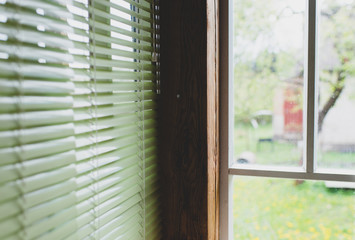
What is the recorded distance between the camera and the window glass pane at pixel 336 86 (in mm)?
1591

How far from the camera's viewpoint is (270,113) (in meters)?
1.75

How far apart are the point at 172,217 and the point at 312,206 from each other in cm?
77

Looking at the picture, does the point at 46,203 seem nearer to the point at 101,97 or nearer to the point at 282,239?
the point at 101,97

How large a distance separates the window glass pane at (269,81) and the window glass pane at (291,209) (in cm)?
17

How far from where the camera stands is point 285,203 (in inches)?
70.2

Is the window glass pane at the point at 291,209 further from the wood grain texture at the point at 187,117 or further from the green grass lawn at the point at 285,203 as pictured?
the wood grain texture at the point at 187,117

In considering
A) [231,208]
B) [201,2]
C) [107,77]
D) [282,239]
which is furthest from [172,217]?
[201,2]

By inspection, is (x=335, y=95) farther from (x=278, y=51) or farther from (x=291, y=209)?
(x=291, y=209)

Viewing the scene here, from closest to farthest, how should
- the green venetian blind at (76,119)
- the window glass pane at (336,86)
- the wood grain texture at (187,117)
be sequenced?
the green venetian blind at (76,119) < the wood grain texture at (187,117) < the window glass pane at (336,86)

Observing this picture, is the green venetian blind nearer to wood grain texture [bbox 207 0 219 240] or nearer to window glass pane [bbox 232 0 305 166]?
wood grain texture [bbox 207 0 219 240]

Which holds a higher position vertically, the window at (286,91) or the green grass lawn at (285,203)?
the window at (286,91)

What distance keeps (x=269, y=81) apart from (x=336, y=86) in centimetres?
33

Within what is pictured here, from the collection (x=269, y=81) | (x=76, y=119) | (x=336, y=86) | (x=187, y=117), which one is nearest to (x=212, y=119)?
(x=187, y=117)

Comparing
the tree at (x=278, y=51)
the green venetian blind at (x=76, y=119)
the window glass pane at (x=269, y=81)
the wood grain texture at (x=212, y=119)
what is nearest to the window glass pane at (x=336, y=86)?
the tree at (x=278, y=51)
